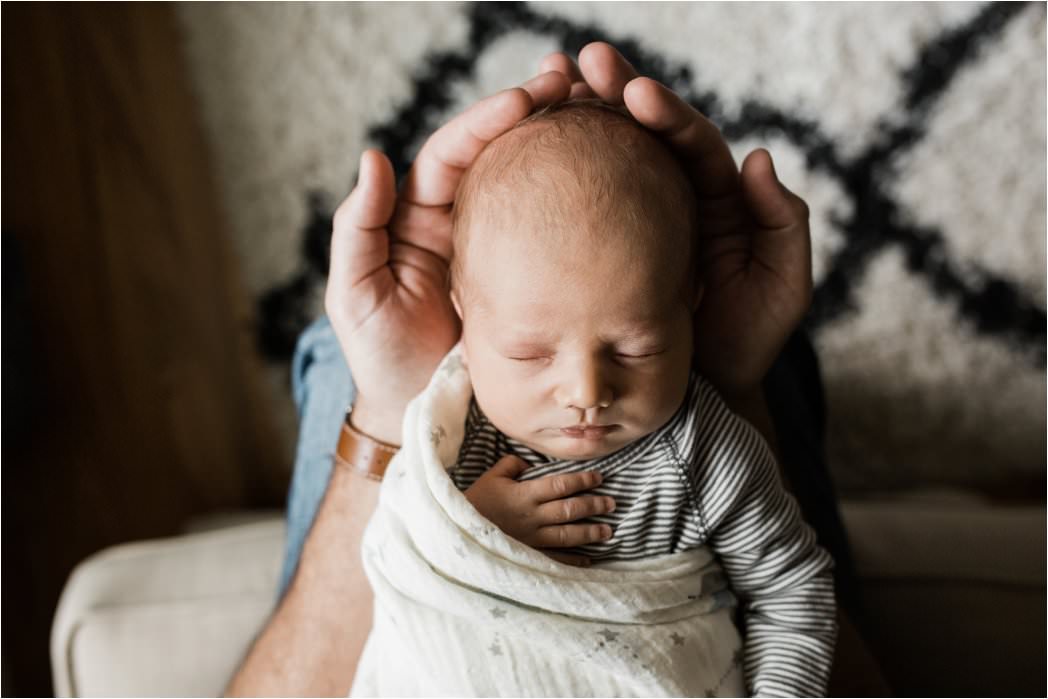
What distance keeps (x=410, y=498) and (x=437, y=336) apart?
0.18m

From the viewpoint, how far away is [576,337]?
0.70m

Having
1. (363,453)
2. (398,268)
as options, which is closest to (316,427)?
(363,453)

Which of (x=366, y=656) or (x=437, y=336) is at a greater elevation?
(x=437, y=336)

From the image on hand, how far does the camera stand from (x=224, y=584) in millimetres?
1098

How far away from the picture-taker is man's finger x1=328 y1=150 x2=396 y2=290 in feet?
2.62

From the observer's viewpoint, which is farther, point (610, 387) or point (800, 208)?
point (800, 208)

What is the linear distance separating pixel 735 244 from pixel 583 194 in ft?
0.83

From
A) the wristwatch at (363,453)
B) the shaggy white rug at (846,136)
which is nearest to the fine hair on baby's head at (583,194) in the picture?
the wristwatch at (363,453)

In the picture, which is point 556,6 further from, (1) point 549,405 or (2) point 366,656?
(2) point 366,656

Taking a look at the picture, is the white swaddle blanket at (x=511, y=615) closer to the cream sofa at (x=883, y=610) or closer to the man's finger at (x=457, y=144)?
the man's finger at (x=457, y=144)

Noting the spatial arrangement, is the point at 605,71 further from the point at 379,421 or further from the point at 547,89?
the point at 379,421

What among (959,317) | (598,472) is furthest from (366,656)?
(959,317)

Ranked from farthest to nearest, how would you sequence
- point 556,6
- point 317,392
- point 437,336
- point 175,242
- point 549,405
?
point 175,242 → point 556,6 → point 317,392 → point 437,336 → point 549,405

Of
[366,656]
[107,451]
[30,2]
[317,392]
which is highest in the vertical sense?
[30,2]
